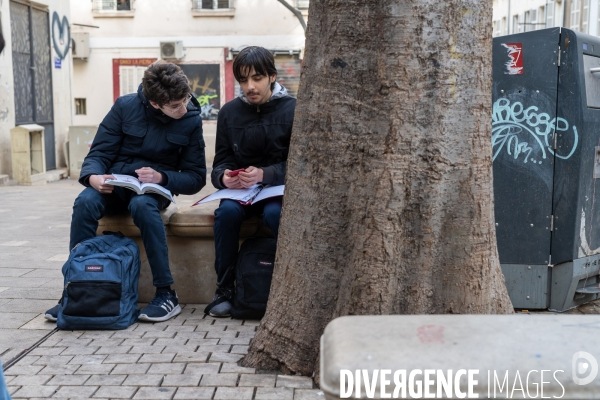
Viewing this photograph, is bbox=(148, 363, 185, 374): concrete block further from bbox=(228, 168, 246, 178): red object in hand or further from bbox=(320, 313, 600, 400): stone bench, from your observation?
bbox=(320, 313, 600, 400): stone bench

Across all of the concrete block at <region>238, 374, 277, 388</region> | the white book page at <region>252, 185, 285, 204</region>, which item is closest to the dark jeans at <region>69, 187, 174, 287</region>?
the white book page at <region>252, 185, 285, 204</region>

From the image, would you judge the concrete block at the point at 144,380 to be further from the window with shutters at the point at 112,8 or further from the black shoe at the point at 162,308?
the window with shutters at the point at 112,8

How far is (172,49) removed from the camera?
2206cm

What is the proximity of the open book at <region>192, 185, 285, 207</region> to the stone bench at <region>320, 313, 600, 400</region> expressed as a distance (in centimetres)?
273

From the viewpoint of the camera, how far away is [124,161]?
195 inches

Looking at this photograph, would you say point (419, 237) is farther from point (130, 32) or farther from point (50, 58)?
point (130, 32)

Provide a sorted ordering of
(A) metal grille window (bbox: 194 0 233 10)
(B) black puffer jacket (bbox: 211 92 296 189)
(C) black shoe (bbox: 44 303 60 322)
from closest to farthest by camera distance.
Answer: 1. (C) black shoe (bbox: 44 303 60 322)
2. (B) black puffer jacket (bbox: 211 92 296 189)
3. (A) metal grille window (bbox: 194 0 233 10)

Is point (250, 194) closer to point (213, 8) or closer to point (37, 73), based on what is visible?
point (37, 73)

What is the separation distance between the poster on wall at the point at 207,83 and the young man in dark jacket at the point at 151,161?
17325 millimetres

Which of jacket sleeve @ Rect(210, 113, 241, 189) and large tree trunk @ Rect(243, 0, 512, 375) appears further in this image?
jacket sleeve @ Rect(210, 113, 241, 189)

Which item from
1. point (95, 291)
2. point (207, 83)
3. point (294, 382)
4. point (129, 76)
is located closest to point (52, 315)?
point (95, 291)

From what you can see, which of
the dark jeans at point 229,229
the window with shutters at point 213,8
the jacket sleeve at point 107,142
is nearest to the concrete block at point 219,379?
the dark jeans at point 229,229

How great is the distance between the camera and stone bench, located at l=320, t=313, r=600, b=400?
5.33ft

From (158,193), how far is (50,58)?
1190 cm
